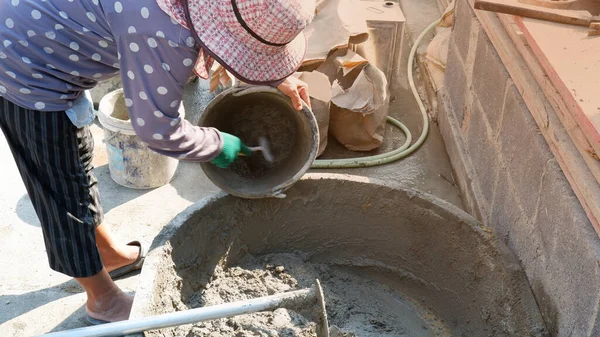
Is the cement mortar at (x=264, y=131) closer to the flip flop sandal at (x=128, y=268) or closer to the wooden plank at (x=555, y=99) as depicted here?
the flip flop sandal at (x=128, y=268)

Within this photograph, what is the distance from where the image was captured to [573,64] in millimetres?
2014

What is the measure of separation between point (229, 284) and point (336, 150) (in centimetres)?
138

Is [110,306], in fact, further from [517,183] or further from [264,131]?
[517,183]

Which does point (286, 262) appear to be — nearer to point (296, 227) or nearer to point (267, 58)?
point (296, 227)

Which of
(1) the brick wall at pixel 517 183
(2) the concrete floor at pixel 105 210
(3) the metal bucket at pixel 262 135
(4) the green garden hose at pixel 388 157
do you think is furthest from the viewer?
(4) the green garden hose at pixel 388 157

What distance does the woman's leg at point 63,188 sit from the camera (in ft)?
6.97

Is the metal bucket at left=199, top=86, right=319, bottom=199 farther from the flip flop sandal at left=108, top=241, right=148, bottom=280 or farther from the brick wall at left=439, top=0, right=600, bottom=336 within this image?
the brick wall at left=439, top=0, right=600, bottom=336

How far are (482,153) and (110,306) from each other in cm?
166

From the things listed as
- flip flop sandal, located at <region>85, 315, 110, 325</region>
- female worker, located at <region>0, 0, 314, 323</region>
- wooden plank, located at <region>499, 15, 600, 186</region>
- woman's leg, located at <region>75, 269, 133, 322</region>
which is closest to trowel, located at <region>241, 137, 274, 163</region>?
female worker, located at <region>0, 0, 314, 323</region>

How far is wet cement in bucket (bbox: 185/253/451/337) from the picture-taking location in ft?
7.46

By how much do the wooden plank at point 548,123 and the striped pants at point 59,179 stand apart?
1.53m

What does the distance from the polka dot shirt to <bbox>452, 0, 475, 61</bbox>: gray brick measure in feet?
5.49

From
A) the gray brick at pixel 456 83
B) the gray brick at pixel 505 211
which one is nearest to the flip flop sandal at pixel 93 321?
the gray brick at pixel 505 211

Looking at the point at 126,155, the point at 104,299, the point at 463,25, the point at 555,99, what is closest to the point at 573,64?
the point at 555,99
